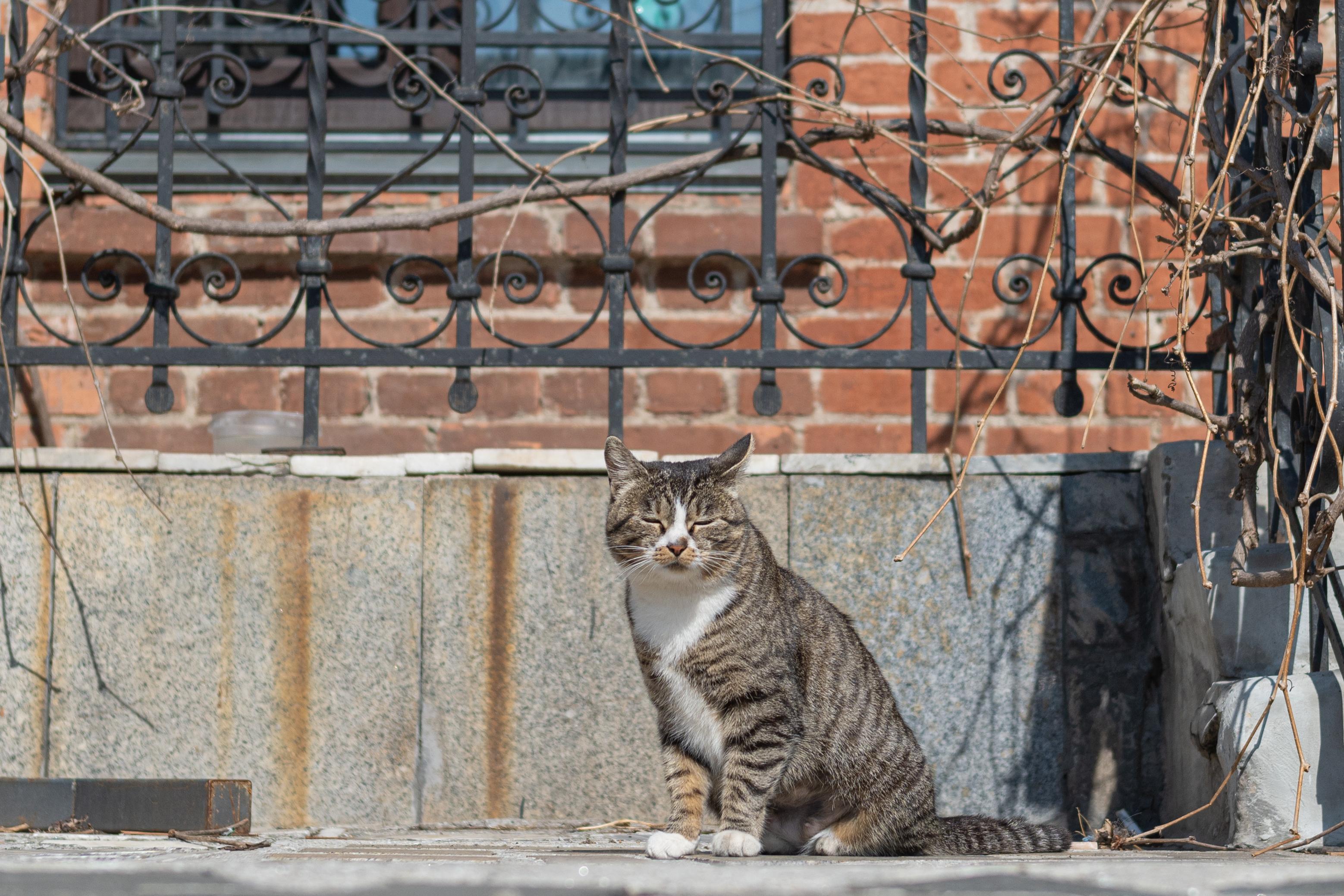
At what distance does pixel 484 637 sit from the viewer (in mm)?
2955

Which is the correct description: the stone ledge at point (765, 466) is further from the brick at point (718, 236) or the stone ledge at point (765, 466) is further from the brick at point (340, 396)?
the brick at point (340, 396)

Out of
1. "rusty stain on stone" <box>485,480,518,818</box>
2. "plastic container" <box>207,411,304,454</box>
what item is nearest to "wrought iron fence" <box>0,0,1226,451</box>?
"rusty stain on stone" <box>485,480,518,818</box>

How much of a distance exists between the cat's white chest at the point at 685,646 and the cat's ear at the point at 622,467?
0.92 ft

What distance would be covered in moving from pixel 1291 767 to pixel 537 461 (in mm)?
1702

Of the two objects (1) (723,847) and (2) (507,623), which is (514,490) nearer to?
(2) (507,623)

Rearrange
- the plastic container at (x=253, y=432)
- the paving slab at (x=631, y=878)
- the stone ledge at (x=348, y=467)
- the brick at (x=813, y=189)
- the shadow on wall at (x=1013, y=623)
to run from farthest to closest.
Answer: the brick at (x=813, y=189) < the plastic container at (x=253, y=432) < the stone ledge at (x=348, y=467) < the shadow on wall at (x=1013, y=623) < the paving slab at (x=631, y=878)

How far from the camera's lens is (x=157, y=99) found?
316cm

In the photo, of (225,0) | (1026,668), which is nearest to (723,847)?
(1026,668)

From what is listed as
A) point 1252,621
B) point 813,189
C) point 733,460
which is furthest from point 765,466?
point 813,189

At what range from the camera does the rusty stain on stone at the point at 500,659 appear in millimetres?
2918

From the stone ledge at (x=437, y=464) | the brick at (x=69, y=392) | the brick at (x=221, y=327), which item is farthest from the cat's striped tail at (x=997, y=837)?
the brick at (x=69, y=392)

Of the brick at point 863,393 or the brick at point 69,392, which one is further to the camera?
the brick at point 69,392

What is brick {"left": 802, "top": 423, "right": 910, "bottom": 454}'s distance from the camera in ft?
12.9

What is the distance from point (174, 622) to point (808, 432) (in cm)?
194
